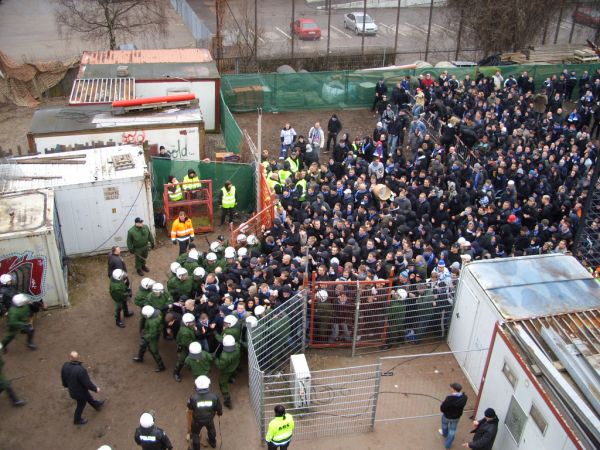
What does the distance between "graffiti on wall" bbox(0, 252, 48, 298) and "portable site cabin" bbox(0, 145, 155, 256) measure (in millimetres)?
1915

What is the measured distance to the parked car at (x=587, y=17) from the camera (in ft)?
99.8

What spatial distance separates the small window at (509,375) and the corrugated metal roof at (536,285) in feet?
2.70

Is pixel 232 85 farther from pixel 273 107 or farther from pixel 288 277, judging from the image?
pixel 288 277

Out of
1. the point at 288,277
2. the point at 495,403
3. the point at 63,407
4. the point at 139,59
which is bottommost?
the point at 63,407

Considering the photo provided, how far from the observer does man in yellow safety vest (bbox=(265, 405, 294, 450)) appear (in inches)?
345

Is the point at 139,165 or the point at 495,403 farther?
the point at 139,165

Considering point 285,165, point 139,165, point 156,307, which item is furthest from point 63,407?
point 285,165

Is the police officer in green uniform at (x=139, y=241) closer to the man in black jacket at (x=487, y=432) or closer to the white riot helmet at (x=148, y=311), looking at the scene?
the white riot helmet at (x=148, y=311)

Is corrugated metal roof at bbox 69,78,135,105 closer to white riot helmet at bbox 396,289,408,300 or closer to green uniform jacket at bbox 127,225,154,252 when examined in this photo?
green uniform jacket at bbox 127,225,154,252

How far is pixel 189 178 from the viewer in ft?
51.6

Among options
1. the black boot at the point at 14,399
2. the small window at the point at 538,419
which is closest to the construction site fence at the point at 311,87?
the black boot at the point at 14,399

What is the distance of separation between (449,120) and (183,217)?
32.7 feet

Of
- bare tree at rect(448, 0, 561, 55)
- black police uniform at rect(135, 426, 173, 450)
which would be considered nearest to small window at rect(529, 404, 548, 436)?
black police uniform at rect(135, 426, 173, 450)

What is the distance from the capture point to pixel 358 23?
34500mm
